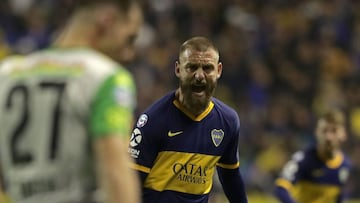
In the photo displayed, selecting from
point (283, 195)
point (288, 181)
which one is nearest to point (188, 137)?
point (283, 195)

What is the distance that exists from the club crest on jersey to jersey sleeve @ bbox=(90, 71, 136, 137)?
110 inches

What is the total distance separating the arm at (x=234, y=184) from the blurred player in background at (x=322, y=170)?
2229 mm

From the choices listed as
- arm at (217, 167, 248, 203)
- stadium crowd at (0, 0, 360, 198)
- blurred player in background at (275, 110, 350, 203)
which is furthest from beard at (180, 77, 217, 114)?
stadium crowd at (0, 0, 360, 198)

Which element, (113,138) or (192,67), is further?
(192,67)

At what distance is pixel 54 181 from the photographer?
10.1 feet

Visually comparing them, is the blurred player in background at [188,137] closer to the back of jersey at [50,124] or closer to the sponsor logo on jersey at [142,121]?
the sponsor logo on jersey at [142,121]

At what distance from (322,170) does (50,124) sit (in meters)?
5.65

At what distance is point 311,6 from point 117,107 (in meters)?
13.0

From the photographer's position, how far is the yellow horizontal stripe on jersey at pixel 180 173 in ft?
18.2

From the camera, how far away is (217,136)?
5.78 meters

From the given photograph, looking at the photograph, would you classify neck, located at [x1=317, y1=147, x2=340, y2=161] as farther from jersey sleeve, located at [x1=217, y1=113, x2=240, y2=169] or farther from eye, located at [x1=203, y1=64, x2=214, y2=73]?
eye, located at [x1=203, y1=64, x2=214, y2=73]

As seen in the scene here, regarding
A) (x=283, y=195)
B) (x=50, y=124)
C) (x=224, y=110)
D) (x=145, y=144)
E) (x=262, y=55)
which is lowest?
(x=50, y=124)

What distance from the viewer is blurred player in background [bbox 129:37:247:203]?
5543 mm

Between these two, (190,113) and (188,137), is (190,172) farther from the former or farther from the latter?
(190,113)
